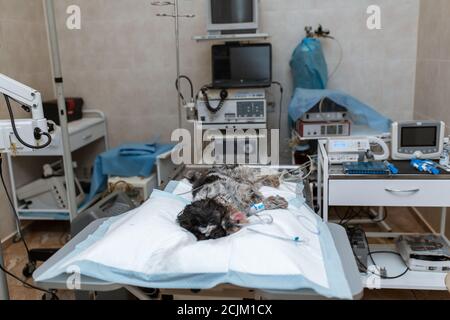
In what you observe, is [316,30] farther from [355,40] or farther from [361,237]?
[361,237]

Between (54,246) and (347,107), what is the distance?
2.31 m

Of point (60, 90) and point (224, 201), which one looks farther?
point (60, 90)

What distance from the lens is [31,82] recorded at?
3.32 metres

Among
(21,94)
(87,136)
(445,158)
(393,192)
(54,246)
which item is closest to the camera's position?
(21,94)

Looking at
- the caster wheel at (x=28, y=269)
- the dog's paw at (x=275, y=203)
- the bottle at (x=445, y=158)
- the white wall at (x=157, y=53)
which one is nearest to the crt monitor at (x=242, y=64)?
the white wall at (x=157, y=53)

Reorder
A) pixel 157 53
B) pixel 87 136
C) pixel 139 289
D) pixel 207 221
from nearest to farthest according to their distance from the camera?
pixel 139 289, pixel 207 221, pixel 87 136, pixel 157 53

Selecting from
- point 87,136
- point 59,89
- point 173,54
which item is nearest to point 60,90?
point 59,89

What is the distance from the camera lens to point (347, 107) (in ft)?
9.08

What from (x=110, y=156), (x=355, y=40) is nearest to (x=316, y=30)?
(x=355, y=40)

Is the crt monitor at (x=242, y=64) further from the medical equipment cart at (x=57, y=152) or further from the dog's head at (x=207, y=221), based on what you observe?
the dog's head at (x=207, y=221)

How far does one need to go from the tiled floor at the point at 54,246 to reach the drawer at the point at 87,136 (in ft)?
2.34

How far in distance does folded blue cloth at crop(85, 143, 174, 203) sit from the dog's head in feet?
5.34

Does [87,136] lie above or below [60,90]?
below

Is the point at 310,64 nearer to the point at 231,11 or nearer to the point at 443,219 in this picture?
the point at 231,11
